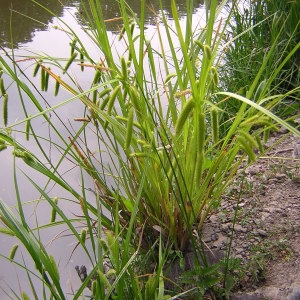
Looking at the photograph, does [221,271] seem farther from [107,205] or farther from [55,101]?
[55,101]

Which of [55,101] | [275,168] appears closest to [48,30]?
[55,101]

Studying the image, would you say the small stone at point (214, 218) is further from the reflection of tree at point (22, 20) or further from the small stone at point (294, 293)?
the reflection of tree at point (22, 20)

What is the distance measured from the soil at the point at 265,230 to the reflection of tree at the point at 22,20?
187 cm

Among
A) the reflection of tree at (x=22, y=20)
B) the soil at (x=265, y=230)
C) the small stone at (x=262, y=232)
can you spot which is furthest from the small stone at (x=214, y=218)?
the reflection of tree at (x=22, y=20)

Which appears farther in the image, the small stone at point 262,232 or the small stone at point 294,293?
the small stone at point 262,232

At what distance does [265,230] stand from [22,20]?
296 cm

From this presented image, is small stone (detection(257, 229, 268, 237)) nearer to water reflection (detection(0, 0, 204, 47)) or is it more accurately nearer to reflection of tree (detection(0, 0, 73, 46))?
water reflection (detection(0, 0, 204, 47))

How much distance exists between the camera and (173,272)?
1.26 meters

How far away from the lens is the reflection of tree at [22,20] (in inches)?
133

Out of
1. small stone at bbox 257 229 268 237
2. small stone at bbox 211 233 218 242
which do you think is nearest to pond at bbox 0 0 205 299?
small stone at bbox 211 233 218 242

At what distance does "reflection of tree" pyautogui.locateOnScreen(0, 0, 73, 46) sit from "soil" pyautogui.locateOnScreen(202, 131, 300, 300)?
6.12 ft

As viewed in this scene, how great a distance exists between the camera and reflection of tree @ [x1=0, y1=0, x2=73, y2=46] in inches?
133

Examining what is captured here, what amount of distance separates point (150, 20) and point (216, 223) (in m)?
2.93

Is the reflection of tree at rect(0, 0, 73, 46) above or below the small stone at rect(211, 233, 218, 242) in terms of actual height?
above
